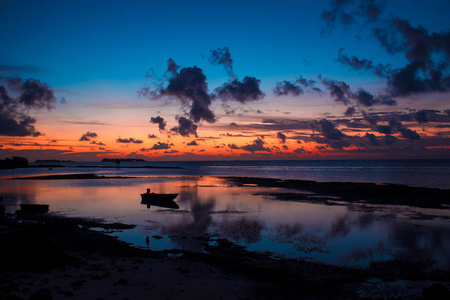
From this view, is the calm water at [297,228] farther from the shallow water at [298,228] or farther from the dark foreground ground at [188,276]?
the dark foreground ground at [188,276]

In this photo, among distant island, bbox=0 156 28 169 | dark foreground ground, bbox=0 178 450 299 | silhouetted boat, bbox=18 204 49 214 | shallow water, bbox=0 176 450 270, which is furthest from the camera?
distant island, bbox=0 156 28 169

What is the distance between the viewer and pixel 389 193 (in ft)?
144

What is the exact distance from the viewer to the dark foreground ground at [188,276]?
33.9ft

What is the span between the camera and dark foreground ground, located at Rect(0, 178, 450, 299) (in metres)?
10.3

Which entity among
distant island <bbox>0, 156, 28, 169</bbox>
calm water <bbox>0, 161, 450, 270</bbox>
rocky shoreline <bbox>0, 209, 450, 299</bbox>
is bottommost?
calm water <bbox>0, 161, 450, 270</bbox>

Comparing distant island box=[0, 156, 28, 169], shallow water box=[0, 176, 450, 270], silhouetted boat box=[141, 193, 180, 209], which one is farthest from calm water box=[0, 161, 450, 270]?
distant island box=[0, 156, 28, 169]

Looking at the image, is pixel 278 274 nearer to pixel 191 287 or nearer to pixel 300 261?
pixel 300 261

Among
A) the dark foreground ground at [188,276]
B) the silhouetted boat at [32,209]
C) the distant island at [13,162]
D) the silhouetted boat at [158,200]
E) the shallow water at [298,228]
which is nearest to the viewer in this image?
the dark foreground ground at [188,276]

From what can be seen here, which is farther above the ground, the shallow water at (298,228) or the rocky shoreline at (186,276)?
the rocky shoreline at (186,276)

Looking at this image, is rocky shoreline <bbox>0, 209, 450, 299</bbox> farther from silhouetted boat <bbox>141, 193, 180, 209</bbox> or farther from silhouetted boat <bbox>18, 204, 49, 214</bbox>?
silhouetted boat <bbox>141, 193, 180, 209</bbox>

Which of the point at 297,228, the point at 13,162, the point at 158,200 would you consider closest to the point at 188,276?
the point at 297,228

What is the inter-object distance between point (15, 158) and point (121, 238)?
689ft

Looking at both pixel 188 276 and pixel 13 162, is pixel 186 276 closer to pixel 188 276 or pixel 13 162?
pixel 188 276

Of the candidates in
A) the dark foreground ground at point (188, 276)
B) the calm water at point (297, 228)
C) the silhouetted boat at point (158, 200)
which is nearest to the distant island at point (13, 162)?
the calm water at point (297, 228)
